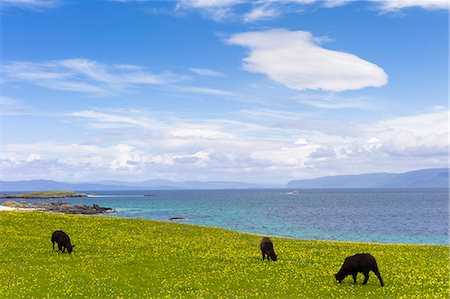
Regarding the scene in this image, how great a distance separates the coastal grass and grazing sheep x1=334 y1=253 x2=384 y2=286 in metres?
0.67

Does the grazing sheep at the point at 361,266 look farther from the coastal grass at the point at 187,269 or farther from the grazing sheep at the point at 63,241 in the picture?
the grazing sheep at the point at 63,241

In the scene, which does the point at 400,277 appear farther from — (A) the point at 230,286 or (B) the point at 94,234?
(B) the point at 94,234

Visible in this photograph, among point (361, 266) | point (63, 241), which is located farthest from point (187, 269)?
point (63, 241)

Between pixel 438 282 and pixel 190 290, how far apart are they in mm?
15736

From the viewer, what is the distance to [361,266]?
23.8 m

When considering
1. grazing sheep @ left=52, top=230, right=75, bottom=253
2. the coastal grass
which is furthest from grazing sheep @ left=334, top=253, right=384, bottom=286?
grazing sheep @ left=52, top=230, right=75, bottom=253

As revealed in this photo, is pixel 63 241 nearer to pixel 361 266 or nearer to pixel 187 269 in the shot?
pixel 187 269

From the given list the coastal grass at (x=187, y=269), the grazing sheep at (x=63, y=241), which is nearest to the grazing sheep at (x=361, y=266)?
the coastal grass at (x=187, y=269)

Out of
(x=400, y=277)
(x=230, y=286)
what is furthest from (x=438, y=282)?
(x=230, y=286)

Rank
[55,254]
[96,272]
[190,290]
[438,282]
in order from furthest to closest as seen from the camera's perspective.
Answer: [55,254]
[96,272]
[438,282]
[190,290]

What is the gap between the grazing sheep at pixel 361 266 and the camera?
77.7 feet

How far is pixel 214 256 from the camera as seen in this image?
34094 mm

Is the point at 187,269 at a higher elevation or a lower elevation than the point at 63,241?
lower

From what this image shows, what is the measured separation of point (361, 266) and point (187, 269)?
12.1 metres
